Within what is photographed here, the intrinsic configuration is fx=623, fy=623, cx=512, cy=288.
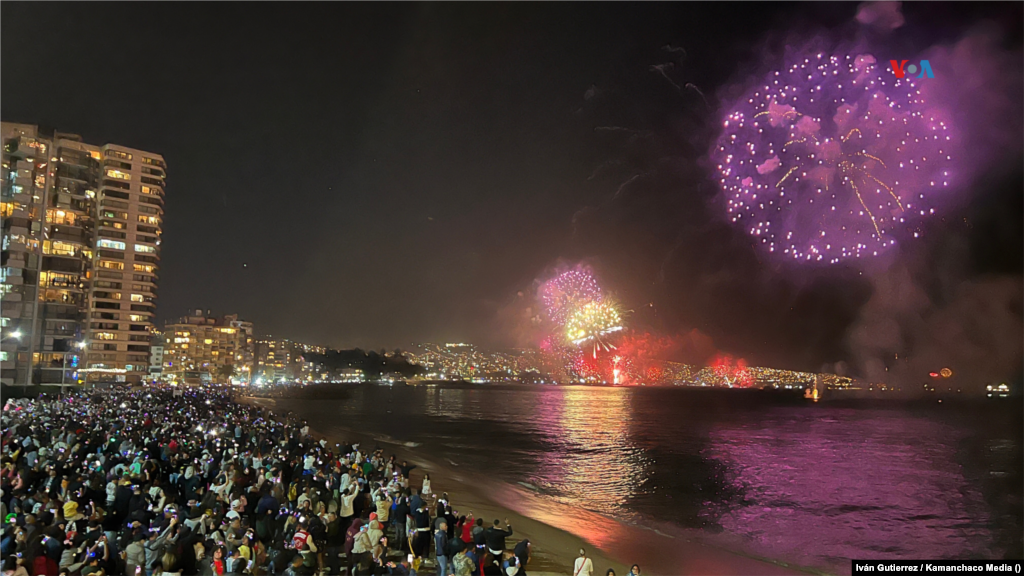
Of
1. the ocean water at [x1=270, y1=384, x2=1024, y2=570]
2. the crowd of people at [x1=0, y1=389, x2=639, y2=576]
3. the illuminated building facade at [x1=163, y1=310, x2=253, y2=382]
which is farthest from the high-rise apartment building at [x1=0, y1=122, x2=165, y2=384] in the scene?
the illuminated building facade at [x1=163, y1=310, x2=253, y2=382]

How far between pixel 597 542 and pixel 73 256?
82181 mm

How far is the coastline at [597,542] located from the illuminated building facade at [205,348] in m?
161

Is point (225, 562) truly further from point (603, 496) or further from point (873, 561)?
point (603, 496)

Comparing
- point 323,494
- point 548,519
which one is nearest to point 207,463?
point 323,494

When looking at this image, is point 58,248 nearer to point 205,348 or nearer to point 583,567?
point 583,567

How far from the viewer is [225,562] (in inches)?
391

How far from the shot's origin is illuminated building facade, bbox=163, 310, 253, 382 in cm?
17600

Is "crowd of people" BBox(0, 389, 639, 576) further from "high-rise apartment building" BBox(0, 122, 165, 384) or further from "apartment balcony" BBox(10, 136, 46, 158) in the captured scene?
"apartment balcony" BBox(10, 136, 46, 158)

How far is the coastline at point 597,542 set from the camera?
18.5m

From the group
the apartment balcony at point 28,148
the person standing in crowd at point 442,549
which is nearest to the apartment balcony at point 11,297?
the apartment balcony at point 28,148

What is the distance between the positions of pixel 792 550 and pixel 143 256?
11022cm

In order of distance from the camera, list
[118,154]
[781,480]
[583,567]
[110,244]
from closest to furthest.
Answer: [583,567], [781,480], [110,244], [118,154]

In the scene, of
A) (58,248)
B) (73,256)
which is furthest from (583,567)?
(58,248)

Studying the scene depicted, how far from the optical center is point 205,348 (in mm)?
183375
